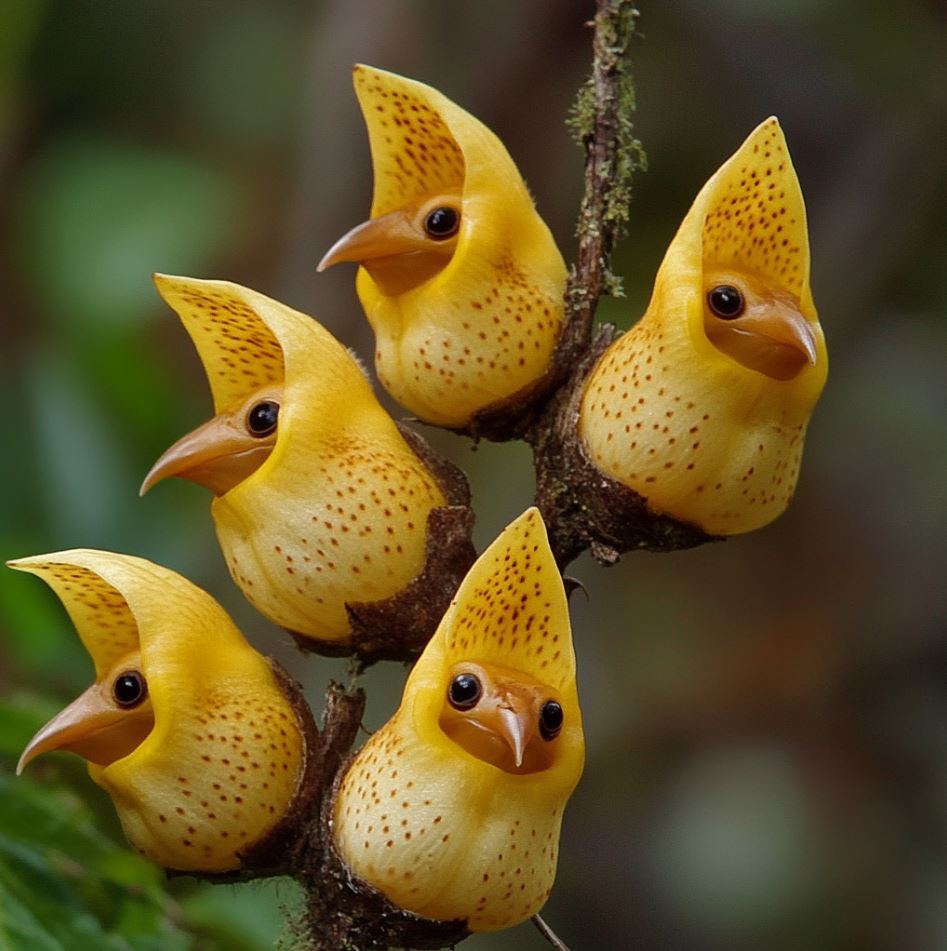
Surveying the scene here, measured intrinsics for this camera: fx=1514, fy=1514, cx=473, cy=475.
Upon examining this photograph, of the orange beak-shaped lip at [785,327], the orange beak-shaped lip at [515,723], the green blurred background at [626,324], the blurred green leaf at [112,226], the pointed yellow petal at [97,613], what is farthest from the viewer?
the blurred green leaf at [112,226]

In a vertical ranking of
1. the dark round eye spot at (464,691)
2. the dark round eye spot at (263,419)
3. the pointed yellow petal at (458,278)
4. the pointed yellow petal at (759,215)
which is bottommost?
the dark round eye spot at (464,691)

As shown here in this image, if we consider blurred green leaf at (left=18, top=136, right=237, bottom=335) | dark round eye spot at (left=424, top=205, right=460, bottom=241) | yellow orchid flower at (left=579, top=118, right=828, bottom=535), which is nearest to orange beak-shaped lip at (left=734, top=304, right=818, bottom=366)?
yellow orchid flower at (left=579, top=118, right=828, bottom=535)

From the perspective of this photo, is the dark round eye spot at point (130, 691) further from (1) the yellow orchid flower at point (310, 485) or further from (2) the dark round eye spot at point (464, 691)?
(2) the dark round eye spot at point (464, 691)

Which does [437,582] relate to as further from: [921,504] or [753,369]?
[921,504]

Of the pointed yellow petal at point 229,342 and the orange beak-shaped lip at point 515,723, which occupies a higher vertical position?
the pointed yellow petal at point 229,342

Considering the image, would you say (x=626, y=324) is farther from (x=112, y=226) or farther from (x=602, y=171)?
(x=602, y=171)

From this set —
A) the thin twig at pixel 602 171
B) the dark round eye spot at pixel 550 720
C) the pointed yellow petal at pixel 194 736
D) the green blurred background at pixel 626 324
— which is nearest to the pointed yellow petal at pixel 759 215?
the thin twig at pixel 602 171

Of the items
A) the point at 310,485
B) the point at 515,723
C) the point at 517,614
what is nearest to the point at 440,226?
the point at 310,485
